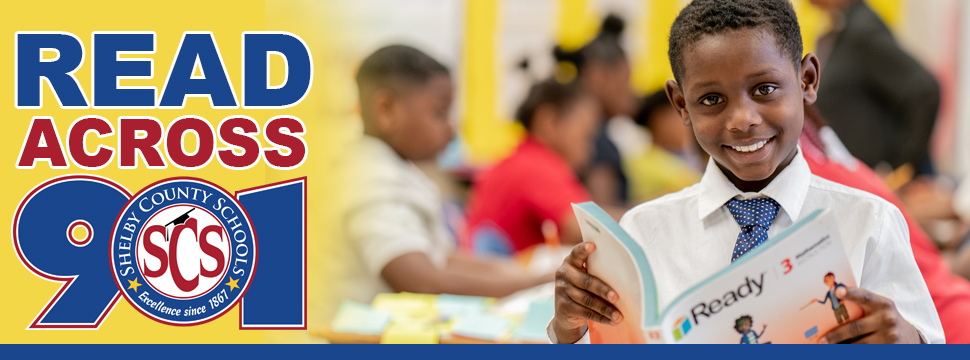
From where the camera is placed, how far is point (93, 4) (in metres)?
1.23

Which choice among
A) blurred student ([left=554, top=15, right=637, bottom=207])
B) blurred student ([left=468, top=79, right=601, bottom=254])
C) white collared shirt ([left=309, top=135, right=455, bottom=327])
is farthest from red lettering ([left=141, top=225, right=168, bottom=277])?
blurred student ([left=554, top=15, right=637, bottom=207])

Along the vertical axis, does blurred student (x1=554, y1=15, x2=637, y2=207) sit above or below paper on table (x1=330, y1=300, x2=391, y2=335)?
above

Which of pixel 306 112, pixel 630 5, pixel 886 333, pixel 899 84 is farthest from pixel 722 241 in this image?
pixel 630 5

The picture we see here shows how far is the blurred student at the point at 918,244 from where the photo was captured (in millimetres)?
1325

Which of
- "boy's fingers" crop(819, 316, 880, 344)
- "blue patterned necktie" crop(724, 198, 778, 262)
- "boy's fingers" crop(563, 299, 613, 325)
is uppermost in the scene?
"blue patterned necktie" crop(724, 198, 778, 262)

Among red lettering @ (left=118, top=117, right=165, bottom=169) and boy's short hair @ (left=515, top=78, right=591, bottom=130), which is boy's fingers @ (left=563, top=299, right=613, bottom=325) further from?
boy's short hair @ (left=515, top=78, right=591, bottom=130)

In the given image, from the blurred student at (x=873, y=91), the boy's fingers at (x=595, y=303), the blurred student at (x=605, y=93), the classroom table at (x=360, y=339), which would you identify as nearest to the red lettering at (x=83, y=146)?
the classroom table at (x=360, y=339)

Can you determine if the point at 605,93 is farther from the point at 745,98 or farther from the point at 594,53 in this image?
the point at 745,98

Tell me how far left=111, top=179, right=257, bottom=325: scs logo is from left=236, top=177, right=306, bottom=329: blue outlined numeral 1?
0.05ft

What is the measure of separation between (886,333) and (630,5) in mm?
5239

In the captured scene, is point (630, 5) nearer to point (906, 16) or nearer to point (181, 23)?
point (906, 16)

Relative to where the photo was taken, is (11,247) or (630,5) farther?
(630,5)

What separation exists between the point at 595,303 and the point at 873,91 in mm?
2559

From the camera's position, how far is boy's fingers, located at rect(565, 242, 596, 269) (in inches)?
32.4
